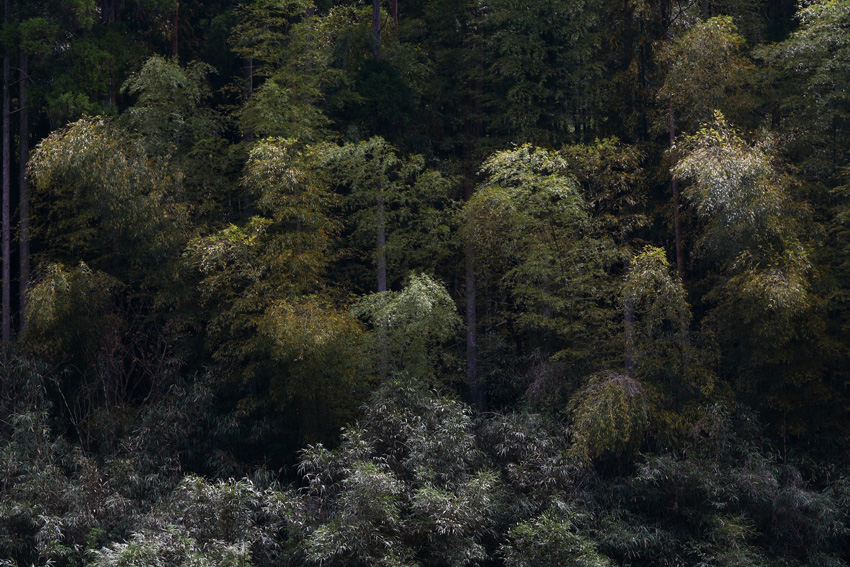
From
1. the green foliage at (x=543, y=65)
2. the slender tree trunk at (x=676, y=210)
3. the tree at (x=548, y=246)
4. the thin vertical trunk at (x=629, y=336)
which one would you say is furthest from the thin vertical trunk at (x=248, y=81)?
the thin vertical trunk at (x=629, y=336)

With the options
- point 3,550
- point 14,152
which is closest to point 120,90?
point 14,152

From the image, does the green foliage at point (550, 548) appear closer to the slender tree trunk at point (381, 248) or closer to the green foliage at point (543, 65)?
the slender tree trunk at point (381, 248)

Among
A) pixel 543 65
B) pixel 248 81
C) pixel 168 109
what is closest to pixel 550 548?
pixel 543 65

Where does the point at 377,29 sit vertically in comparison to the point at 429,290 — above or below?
above

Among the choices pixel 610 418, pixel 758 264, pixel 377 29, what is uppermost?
pixel 377 29

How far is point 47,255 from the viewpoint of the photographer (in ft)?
64.0

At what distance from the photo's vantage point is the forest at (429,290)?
1523cm

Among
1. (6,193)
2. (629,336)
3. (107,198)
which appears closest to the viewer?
(629,336)

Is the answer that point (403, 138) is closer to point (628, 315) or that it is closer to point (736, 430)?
point (628, 315)

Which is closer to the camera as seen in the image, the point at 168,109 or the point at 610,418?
the point at 610,418

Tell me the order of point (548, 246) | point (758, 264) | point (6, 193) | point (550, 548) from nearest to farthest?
1. point (550, 548)
2. point (758, 264)
3. point (548, 246)
4. point (6, 193)

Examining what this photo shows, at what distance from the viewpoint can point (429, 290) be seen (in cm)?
1769

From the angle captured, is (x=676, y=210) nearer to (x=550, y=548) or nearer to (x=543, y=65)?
(x=543, y=65)

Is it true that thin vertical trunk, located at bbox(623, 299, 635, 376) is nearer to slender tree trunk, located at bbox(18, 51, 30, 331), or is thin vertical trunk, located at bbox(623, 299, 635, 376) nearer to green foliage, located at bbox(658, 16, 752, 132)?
green foliage, located at bbox(658, 16, 752, 132)
